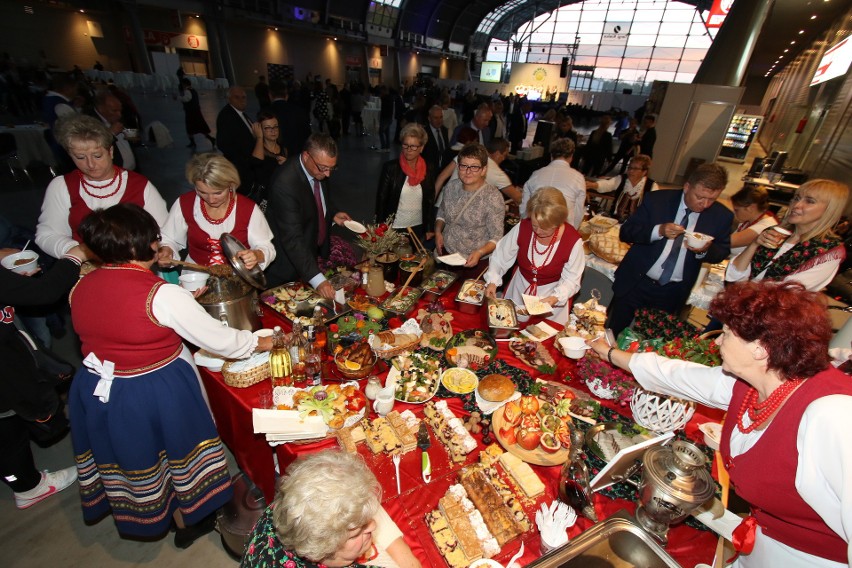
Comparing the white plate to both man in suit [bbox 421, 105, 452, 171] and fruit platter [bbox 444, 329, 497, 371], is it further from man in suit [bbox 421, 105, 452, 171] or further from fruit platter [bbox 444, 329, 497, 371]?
man in suit [bbox 421, 105, 452, 171]

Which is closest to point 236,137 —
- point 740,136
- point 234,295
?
point 234,295

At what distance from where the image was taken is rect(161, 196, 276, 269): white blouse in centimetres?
258

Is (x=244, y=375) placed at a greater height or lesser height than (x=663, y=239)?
lesser

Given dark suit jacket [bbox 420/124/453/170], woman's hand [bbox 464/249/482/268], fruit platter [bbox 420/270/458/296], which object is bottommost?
fruit platter [bbox 420/270/458/296]

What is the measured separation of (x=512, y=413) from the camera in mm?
1875

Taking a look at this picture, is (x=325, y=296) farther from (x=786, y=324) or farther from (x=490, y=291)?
(x=786, y=324)

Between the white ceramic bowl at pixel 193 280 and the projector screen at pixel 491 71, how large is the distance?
3688 cm

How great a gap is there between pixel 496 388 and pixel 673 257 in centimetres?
204

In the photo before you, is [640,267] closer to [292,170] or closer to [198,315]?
[292,170]

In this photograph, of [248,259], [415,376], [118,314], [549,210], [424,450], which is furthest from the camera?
[549,210]

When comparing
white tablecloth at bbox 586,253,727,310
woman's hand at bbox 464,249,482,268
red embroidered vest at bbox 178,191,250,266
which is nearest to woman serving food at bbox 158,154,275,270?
red embroidered vest at bbox 178,191,250,266

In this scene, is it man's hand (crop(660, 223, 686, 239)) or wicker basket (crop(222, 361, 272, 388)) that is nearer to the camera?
wicker basket (crop(222, 361, 272, 388))

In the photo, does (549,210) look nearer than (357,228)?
Yes

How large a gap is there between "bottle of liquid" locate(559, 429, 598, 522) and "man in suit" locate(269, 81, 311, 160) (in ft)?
18.5
